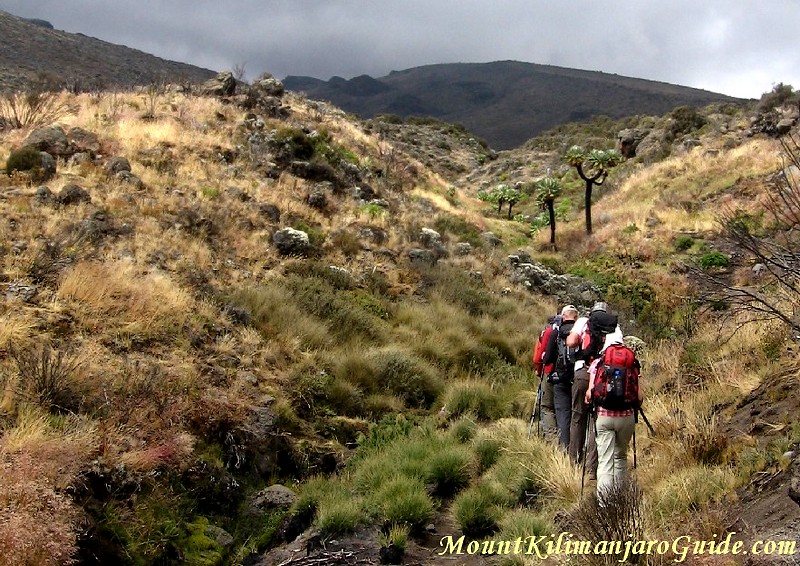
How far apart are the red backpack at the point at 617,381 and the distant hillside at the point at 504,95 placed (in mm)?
83501

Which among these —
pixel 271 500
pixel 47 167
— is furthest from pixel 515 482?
pixel 47 167

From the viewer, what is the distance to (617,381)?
4.82 metres

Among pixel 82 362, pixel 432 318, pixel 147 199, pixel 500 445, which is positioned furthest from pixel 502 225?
pixel 82 362

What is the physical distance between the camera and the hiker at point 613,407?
4.86 m

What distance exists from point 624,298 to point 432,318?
8.48 m

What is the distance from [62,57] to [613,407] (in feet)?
191

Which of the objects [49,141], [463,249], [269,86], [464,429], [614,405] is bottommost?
[464,429]

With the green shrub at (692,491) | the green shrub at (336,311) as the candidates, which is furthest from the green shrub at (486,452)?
the green shrub at (336,311)

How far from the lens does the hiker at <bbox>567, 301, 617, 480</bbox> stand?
5.87 meters

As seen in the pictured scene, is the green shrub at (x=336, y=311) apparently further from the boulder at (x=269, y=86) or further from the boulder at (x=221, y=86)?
the boulder at (x=269, y=86)

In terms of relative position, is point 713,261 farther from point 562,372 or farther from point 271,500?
point 271,500

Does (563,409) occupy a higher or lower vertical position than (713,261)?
lower

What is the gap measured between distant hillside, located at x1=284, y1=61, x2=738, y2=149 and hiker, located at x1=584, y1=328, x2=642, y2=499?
274 feet

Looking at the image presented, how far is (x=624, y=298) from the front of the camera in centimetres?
1736
